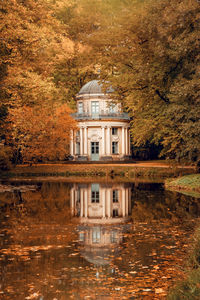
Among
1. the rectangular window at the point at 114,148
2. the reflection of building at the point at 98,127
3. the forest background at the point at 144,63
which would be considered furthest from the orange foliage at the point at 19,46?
the rectangular window at the point at 114,148

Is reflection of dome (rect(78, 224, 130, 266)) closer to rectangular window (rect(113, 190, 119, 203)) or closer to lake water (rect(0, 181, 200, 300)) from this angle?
lake water (rect(0, 181, 200, 300))

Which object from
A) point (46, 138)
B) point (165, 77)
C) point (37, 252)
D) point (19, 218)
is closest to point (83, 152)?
point (46, 138)

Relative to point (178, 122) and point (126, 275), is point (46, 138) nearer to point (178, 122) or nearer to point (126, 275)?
point (178, 122)

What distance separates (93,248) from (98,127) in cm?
3666

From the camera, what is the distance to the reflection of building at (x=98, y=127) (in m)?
43.9

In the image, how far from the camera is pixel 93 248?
8008mm

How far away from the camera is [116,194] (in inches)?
741

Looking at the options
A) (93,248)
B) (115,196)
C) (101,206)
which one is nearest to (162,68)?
(115,196)

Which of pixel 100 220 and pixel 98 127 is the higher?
pixel 98 127

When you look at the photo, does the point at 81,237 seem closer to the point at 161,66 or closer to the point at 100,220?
the point at 100,220

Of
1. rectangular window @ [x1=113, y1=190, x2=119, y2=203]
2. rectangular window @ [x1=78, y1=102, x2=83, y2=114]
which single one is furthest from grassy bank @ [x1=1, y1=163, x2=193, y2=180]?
rectangular window @ [x1=113, y1=190, x2=119, y2=203]

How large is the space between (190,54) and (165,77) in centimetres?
196

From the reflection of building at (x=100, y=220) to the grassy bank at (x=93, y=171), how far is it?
41.8 feet

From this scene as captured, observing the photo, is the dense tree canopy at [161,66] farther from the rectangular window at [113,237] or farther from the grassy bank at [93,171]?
the rectangular window at [113,237]
